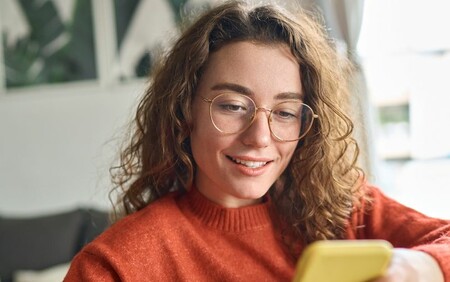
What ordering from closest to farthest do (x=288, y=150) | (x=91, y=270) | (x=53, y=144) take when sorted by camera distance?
(x=91, y=270) → (x=288, y=150) → (x=53, y=144)

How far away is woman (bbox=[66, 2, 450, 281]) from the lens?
1.11 m

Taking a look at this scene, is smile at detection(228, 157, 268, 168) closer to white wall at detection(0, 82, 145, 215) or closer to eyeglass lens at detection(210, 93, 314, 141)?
eyeglass lens at detection(210, 93, 314, 141)

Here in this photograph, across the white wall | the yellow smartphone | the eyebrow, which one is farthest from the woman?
the white wall

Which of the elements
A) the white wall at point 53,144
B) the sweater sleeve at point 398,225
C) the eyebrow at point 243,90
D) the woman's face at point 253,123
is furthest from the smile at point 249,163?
the white wall at point 53,144

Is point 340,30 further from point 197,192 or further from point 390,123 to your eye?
point 197,192

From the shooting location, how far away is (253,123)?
1.10m

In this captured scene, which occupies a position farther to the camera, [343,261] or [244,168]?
[244,168]

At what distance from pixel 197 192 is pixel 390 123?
5.63ft

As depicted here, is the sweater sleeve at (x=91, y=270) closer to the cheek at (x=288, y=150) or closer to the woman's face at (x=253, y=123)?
the woman's face at (x=253, y=123)

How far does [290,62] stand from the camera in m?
1.16

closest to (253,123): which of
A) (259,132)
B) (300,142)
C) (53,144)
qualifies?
(259,132)

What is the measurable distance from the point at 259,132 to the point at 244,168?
0.08m

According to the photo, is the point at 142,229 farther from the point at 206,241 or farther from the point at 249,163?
the point at 249,163

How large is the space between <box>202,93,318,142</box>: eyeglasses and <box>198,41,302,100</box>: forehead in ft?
0.09
